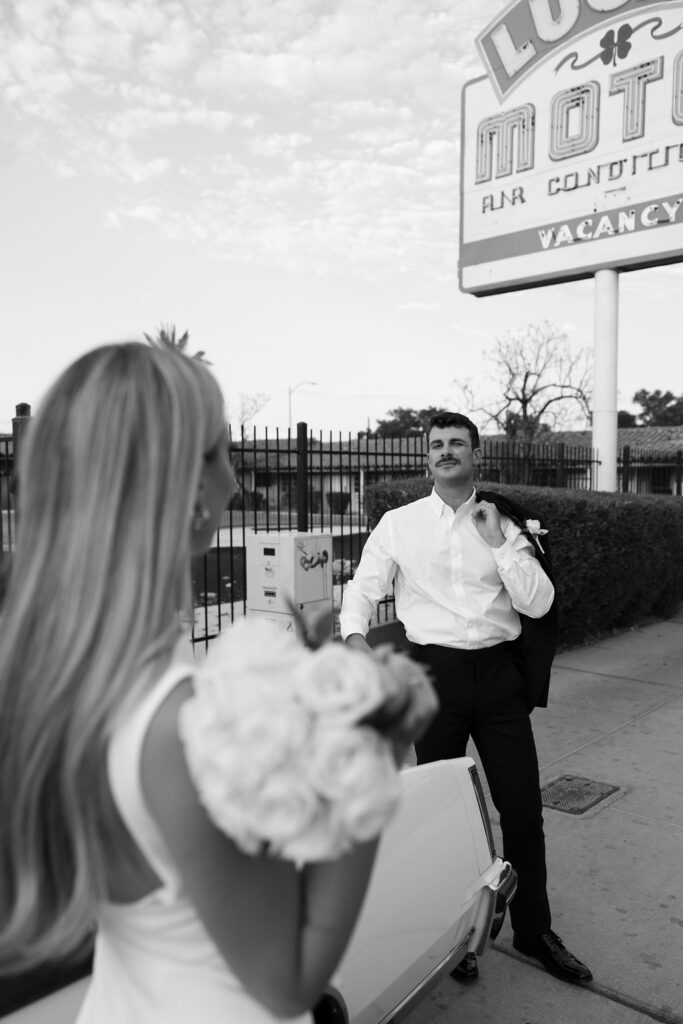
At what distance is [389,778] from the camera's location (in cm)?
93

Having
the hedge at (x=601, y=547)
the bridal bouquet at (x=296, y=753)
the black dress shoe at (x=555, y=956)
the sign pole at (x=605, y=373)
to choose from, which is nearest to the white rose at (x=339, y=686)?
the bridal bouquet at (x=296, y=753)

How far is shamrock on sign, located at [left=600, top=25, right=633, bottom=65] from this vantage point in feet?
33.5

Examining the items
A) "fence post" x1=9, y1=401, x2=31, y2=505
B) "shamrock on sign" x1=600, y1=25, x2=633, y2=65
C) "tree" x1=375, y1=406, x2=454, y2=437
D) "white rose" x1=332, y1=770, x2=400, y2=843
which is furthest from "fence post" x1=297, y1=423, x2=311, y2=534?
"tree" x1=375, y1=406, x2=454, y2=437

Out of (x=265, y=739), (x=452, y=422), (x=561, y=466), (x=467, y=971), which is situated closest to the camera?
(x=265, y=739)

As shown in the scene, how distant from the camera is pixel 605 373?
10992mm

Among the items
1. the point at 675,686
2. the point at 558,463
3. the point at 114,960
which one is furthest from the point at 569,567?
the point at 114,960

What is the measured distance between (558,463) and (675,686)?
160 inches

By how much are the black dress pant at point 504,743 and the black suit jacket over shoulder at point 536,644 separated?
0.16 ft

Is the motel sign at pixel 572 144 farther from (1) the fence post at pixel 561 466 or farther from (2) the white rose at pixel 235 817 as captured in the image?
(2) the white rose at pixel 235 817

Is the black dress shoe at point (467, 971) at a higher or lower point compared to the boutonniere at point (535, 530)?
lower

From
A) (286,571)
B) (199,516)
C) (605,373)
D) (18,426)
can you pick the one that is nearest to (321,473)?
(286,571)

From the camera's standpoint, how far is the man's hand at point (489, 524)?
3066mm

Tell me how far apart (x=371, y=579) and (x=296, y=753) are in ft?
7.76

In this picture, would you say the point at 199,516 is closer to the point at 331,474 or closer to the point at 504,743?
the point at 504,743
